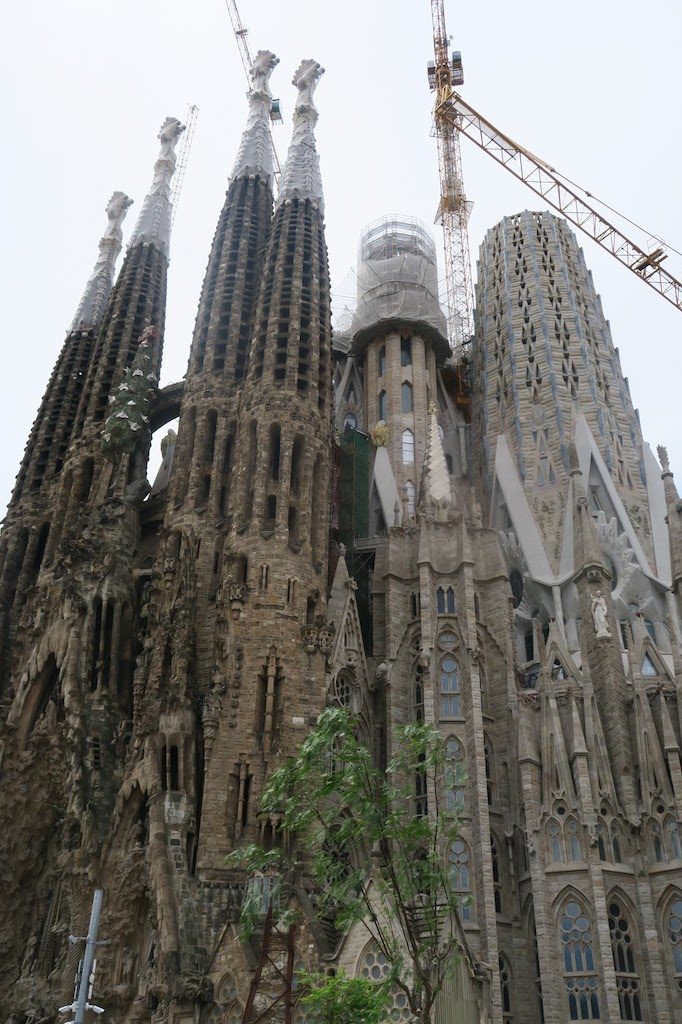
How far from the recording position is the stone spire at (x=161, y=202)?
45.9m

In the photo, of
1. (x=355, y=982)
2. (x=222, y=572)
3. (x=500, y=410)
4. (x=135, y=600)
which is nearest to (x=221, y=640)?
(x=222, y=572)

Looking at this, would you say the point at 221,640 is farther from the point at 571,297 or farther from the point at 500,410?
the point at 571,297

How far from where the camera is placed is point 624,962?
2309 cm

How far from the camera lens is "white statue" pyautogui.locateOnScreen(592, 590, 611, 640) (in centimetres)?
2836

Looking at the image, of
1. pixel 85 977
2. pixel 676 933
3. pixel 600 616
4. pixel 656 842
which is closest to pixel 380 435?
pixel 600 616

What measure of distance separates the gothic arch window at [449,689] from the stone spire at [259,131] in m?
23.1

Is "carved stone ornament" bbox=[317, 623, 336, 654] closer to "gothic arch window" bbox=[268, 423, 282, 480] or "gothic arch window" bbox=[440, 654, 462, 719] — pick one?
"gothic arch window" bbox=[440, 654, 462, 719]

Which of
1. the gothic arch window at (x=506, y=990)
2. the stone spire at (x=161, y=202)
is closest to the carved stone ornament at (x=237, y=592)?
the gothic arch window at (x=506, y=990)

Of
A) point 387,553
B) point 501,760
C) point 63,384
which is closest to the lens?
point 501,760

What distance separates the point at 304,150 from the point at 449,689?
22897 millimetres

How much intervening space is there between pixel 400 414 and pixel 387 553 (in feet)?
34.6

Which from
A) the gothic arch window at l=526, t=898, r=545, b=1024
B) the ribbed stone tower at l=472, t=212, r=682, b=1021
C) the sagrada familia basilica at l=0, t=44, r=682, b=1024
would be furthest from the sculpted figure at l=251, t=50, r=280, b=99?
the gothic arch window at l=526, t=898, r=545, b=1024

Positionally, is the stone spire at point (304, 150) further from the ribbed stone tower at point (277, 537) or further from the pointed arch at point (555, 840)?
the pointed arch at point (555, 840)

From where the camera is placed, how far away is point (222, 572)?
2786 cm
